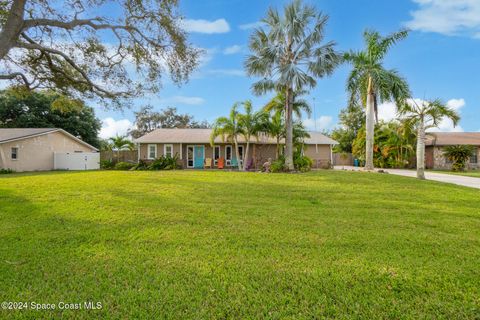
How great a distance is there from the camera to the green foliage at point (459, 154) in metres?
20.6

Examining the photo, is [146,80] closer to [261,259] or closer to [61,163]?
[261,259]

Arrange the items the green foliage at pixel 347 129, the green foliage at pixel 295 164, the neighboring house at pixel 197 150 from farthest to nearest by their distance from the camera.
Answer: the green foliage at pixel 347 129
the neighboring house at pixel 197 150
the green foliage at pixel 295 164

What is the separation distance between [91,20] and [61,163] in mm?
17006

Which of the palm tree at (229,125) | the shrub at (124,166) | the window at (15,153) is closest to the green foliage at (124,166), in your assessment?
the shrub at (124,166)

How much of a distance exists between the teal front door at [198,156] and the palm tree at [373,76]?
1306cm

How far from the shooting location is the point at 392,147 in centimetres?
2392

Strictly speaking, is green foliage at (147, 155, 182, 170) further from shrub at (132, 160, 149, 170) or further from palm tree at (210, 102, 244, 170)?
palm tree at (210, 102, 244, 170)

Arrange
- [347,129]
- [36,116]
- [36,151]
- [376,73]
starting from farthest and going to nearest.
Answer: [347,129] < [36,116] < [36,151] < [376,73]

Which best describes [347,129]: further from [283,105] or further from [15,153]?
[15,153]

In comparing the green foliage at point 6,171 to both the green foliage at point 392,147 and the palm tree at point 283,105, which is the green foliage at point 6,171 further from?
the green foliage at point 392,147

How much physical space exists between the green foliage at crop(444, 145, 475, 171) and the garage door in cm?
3111

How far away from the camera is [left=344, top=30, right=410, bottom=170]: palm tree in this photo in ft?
51.9

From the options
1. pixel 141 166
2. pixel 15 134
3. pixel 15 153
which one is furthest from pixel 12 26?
pixel 15 134

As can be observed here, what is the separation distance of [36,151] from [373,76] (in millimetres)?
27423
